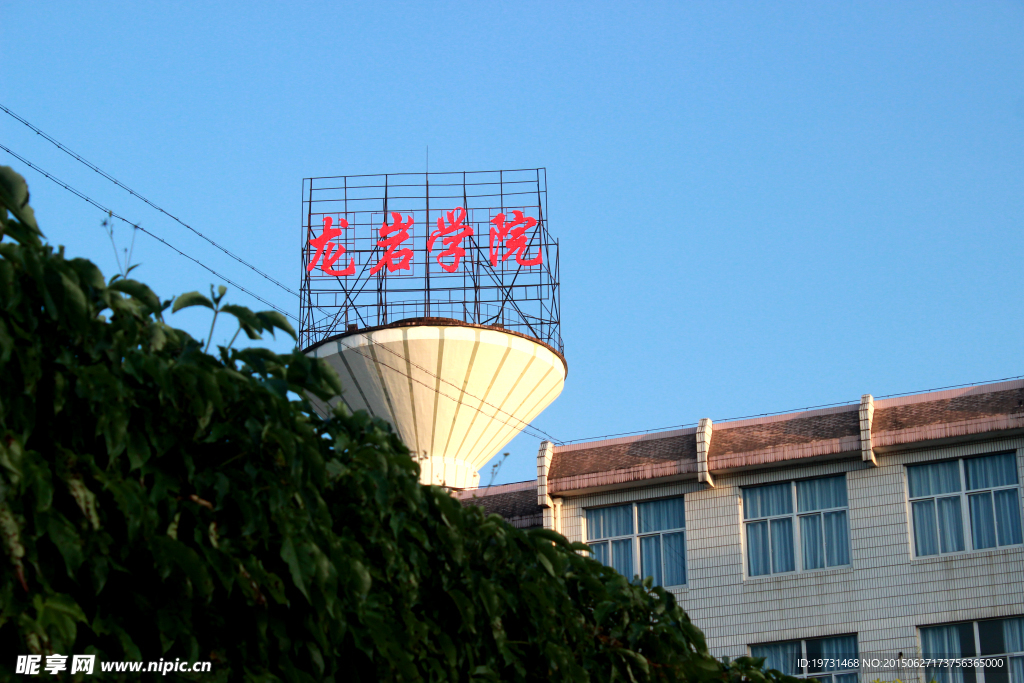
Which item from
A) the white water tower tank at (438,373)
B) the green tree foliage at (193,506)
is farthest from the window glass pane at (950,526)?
the green tree foliage at (193,506)

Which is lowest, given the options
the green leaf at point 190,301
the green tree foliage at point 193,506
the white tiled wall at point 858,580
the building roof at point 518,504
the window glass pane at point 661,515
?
the green tree foliage at point 193,506

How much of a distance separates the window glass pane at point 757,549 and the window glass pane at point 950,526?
4131 mm

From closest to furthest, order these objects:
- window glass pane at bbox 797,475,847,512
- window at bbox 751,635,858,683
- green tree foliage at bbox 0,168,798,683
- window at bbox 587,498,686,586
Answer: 1. green tree foliage at bbox 0,168,798,683
2. window at bbox 751,635,858,683
3. window glass pane at bbox 797,475,847,512
4. window at bbox 587,498,686,586

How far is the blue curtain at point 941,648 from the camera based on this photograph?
28672 millimetres

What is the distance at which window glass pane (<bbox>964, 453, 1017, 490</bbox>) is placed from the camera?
1158 inches

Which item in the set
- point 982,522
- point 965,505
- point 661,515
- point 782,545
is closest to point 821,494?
point 782,545

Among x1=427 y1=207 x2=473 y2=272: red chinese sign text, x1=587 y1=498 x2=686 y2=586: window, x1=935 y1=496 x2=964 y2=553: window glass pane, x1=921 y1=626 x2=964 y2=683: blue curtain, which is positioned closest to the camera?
x1=921 y1=626 x2=964 y2=683: blue curtain

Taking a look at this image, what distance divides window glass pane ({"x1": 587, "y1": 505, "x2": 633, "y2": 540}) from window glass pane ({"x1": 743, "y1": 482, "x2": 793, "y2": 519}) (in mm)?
3113

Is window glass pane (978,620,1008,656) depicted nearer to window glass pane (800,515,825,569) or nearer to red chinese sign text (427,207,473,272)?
window glass pane (800,515,825,569)

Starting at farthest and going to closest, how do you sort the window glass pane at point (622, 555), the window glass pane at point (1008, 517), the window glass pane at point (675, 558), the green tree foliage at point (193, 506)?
the window glass pane at point (622, 555), the window glass pane at point (675, 558), the window glass pane at point (1008, 517), the green tree foliage at point (193, 506)

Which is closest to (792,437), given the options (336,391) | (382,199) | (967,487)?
(967,487)

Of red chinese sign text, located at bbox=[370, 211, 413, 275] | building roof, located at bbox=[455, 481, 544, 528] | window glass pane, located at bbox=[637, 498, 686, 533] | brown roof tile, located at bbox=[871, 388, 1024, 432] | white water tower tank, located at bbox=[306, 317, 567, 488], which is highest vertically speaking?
red chinese sign text, located at bbox=[370, 211, 413, 275]

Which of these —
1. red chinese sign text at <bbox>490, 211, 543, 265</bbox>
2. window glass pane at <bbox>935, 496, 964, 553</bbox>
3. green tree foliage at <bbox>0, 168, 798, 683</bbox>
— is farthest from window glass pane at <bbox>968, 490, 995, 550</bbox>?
green tree foliage at <bbox>0, 168, 798, 683</bbox>

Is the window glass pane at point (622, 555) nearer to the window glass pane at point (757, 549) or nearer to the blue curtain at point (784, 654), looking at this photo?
the window glass pane at point (757, 549)
